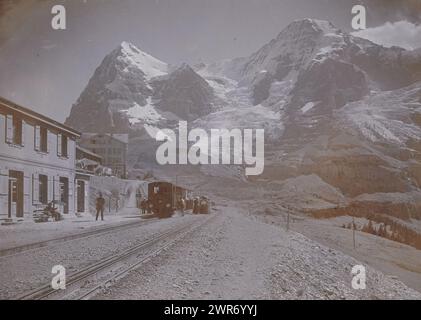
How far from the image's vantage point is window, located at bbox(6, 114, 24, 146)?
1281cm

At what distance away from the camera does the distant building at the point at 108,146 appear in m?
13.5

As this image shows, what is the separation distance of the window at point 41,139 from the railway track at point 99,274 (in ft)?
16.9

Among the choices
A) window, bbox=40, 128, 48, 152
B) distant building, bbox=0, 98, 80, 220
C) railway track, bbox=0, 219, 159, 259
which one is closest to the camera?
railway track, bbox=0, 219, 159, 259

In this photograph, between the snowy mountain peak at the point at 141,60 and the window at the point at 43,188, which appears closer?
the snowy mountain peak at the point at 141,60

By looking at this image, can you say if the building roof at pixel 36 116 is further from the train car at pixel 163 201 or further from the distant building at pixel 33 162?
the train car at pixel 163 201

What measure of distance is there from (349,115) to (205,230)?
20.4 ft

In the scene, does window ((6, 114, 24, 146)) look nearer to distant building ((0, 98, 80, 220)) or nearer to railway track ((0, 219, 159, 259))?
distant building ((0, 98, 80, 220))

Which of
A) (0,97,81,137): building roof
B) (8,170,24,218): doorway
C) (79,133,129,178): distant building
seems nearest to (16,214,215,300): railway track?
(79,133,129,178): distant building

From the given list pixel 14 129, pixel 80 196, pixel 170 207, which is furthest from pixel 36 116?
pixel 170 207

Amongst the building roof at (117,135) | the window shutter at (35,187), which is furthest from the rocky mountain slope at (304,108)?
the window shutter at (35,187)

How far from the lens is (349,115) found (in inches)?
550

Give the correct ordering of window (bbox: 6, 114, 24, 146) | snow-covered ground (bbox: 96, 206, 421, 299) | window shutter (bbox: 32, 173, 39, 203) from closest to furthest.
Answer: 1. snow-covered ground (bbox: 96, 206, 421, 299)
2. window (bbox: 6, 114, 24, 146)
3. window shutter (bbox: 32, 173, 39, 203)

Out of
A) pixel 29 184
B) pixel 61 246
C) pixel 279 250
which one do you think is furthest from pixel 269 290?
pixel 29 184

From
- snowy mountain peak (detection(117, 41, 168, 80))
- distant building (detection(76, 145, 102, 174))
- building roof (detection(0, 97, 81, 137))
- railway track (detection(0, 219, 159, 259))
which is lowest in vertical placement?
railway track (detection(0, 219, 159, 259))
